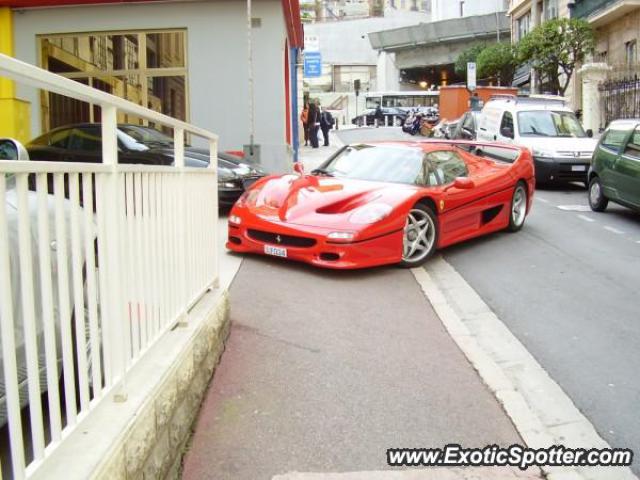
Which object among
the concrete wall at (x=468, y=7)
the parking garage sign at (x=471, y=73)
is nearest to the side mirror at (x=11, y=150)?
the parking garage sign at (x=471, y=73)

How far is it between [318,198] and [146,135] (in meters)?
3.16

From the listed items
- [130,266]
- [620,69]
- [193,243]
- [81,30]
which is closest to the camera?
[130,266]

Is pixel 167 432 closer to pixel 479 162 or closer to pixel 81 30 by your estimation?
pixel 479 162

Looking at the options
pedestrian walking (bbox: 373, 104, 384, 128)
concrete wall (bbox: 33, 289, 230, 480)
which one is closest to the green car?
concrete wall (bbox: 33, 289, 230, 480)

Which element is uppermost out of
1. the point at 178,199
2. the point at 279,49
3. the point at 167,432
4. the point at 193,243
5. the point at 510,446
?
the point at 279,49

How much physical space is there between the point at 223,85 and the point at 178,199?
12.1 metres

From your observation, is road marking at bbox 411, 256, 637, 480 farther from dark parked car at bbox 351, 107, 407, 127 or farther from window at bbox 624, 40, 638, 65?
dark parked car at bbox 351, 107, 407, 127

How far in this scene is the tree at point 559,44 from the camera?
26.8 meters

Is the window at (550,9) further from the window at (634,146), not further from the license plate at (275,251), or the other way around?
the license plate at (275,251)

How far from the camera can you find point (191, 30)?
593 inches

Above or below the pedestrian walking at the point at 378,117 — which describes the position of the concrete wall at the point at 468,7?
above

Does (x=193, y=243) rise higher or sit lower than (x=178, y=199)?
lower

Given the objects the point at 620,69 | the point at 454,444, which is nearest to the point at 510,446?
the point at 454,444

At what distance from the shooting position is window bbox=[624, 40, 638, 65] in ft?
84.3
